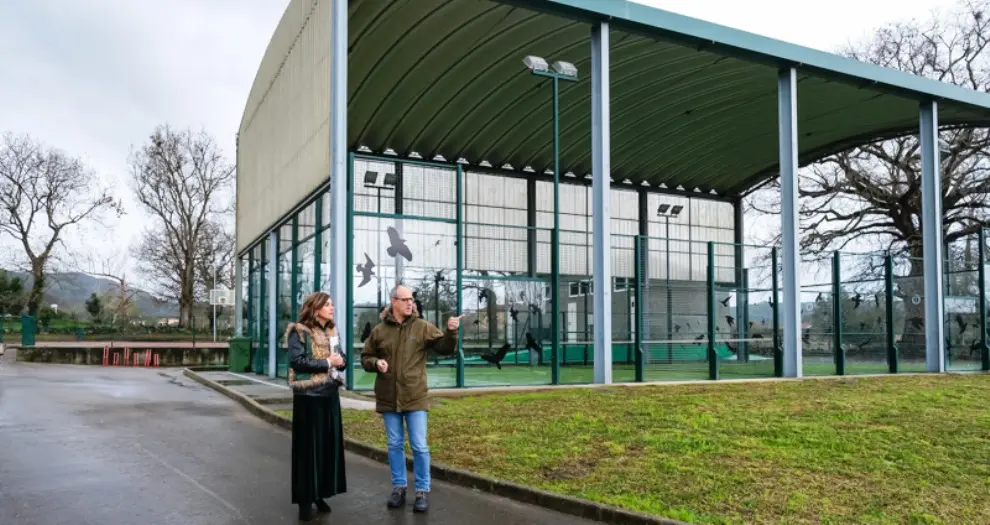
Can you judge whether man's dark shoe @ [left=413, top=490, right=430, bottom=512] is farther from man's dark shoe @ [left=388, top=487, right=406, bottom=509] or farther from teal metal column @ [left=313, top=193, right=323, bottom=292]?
teal metal column @ [left=313, top=193, right=323, bottom=292]

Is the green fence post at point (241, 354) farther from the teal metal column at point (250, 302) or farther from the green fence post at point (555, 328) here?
the green fence post at point (555, 328)

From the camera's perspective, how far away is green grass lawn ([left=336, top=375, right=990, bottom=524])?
590 centimetres

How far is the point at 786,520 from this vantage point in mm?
5398

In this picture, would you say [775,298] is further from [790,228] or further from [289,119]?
[289,119]

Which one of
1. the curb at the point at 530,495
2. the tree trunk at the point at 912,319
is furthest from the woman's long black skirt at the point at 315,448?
→ the tree trunk at the point at 912,319

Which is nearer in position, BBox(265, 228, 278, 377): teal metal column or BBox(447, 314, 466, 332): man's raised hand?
BBox(447, 314, 466, 332): man's raised hand

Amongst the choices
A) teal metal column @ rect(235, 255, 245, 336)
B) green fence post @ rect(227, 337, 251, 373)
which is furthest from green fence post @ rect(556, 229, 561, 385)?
teal metal column @ rect(235, 255, 245, 336)

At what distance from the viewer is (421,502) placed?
19.9 feet

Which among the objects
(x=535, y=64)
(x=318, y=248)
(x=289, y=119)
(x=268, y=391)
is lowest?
(x=268, y=391)

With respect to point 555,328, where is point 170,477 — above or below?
below

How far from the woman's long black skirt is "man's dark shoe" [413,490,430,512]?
606 millimetres

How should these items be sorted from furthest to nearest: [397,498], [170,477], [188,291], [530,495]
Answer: [188,291], [170,477], [530,495], [397,498]

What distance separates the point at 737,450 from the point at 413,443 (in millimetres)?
3742

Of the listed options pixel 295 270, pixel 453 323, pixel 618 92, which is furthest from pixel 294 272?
pixel 453 323
